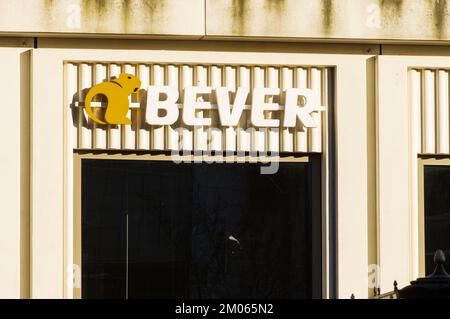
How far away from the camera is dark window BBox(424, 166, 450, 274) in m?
22.9

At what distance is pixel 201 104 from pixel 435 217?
12.2 feet

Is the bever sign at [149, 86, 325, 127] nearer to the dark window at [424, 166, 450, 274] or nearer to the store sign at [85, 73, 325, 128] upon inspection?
the store sign at [85, 73, 325, 128]

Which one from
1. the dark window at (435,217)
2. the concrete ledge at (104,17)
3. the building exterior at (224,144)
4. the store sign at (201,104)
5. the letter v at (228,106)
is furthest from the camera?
the dark window at (435,217)

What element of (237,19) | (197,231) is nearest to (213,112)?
(237,19)

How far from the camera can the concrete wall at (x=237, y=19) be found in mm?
21766

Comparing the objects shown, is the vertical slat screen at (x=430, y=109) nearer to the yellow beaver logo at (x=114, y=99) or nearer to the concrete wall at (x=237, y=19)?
the concrete wall at (x=237, y=19)

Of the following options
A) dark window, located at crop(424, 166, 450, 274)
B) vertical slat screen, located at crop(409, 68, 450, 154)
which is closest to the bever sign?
vertical slat screen, located at crop(409, 68, 450, 154)

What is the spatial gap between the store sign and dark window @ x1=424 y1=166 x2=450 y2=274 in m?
1.97

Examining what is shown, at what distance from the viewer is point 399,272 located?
888 inches

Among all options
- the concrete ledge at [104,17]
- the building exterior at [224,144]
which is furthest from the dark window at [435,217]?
the concrete ledge at [104,17]

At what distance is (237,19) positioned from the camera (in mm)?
22188

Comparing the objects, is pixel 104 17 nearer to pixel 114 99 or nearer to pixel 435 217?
pixel 114 99
